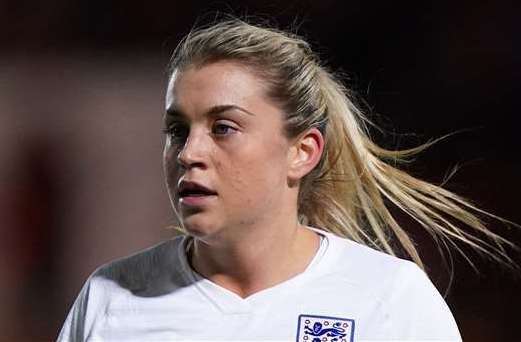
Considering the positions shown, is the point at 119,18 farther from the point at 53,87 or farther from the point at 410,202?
the point at 410,202

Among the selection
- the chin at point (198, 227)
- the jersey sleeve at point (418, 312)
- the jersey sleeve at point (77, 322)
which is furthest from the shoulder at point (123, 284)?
the jersey sleeve at point (418, 312)

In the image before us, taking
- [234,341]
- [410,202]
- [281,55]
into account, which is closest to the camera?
[234,341]

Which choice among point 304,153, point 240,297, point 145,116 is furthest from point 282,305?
point 145,116

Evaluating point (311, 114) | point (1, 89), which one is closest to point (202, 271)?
point (311, 114)

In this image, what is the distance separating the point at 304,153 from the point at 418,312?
40 centimetres

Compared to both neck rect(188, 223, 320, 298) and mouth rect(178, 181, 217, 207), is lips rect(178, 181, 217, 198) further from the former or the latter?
neck rect(188, 223, 320, 298)

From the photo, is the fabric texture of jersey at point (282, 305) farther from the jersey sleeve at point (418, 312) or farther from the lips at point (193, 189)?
the lips at point (193, 189)

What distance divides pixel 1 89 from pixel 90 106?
1.39ft

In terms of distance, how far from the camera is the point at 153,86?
437 centimetres

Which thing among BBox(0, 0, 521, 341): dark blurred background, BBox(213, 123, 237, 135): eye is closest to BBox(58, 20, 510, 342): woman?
BBox(213, 123, 237, 135): eye

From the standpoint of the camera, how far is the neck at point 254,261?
204cm

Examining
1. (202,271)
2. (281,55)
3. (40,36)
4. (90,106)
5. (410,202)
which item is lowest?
(202,271)

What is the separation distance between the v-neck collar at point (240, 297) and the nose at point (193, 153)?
25 centimetres

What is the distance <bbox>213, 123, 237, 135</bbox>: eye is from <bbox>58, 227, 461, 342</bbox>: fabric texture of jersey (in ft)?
0.99
